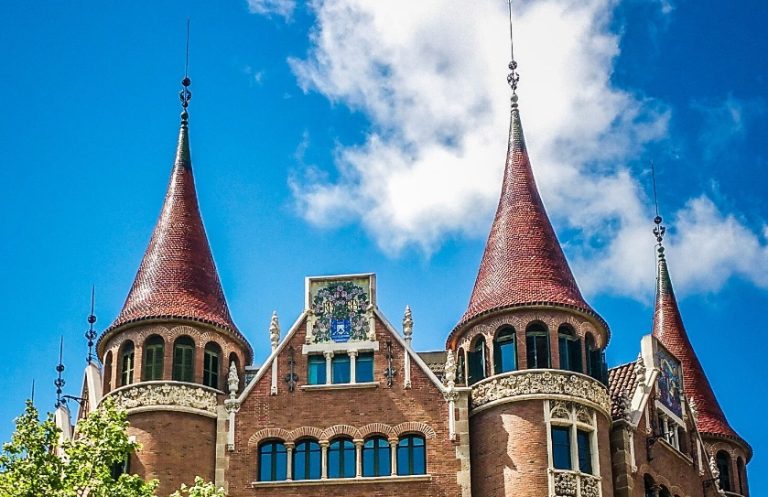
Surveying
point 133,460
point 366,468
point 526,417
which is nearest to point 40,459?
point 133,460

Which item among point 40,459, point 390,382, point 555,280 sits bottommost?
point 40,459

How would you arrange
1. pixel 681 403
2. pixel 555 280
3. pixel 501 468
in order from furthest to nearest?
pixel 681 403 → pixel 555 280 → pixel 501 468

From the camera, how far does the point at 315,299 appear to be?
48.1 metres

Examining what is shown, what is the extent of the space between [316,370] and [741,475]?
61.5ft

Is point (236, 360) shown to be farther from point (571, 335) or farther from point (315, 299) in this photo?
point (571, 335)

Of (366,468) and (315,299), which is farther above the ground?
(315,299)

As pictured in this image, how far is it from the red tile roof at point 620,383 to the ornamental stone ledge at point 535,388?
9.19 feet

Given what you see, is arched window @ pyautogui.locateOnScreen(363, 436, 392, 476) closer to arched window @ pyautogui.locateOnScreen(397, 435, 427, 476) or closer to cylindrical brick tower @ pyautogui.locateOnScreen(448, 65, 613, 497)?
arched window @ pyautogui.locateOnScreen(397, 435, 427, 476)

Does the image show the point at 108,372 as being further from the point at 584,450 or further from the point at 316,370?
the point at 584,450

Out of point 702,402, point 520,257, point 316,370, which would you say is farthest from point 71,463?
point 702,402

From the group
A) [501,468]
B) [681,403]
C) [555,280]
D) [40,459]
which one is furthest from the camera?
[681,403]

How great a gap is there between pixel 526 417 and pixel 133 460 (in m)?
11.6

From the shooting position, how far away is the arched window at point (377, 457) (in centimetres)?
4553

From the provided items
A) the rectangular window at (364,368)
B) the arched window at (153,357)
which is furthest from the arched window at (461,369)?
the arched window at (153,357)
